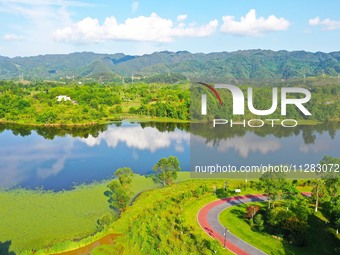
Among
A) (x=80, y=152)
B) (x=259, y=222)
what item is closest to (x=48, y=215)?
(x=259, y=222)

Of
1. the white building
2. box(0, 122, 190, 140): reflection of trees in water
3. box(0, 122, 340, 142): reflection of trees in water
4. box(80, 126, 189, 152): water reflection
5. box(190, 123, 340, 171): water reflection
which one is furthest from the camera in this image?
the white building

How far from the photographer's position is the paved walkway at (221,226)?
23.2m

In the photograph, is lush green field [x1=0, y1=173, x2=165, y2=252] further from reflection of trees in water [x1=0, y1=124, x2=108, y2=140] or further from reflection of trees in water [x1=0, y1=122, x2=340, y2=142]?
reflection of trees in water [x1=0, y1=124, x2=108, y2=140]

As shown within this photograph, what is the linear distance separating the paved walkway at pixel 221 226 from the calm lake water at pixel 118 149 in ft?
19.5

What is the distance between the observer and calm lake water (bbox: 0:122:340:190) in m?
39.6

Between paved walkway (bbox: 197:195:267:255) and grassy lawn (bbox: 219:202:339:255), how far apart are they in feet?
1.82

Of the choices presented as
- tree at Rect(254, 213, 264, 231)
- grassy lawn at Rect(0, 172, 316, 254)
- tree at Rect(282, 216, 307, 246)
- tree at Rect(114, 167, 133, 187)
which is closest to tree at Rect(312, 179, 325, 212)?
tree at Rect(282, 216, 307, 246)

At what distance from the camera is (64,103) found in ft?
→ 321

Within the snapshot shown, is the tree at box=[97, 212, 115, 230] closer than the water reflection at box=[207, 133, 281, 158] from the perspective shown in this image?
Yes

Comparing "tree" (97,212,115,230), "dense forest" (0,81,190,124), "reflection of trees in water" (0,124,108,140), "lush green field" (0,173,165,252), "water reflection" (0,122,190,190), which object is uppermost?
"dense forest" (0,81,190,124)

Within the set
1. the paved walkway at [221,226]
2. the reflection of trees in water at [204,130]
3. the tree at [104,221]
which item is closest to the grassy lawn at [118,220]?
the tree at [104,221]

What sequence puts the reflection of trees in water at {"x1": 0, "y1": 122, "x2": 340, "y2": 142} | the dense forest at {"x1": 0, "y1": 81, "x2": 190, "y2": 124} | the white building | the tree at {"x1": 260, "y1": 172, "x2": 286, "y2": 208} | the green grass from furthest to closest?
the white building, the dense forest at {"x1": 0, "y1": 81, "x2": 190, "y2": 124}, the reflection of trees in water at {"x1": 0, "y1": 122, "x2": 340, "y2": 142}, the tree at {"x1": 260, "y1": 172, "x2": 286, "y2": 208}, the green grass

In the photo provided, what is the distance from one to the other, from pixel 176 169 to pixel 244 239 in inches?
587

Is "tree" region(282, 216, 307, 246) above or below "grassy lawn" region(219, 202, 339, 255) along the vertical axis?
above
